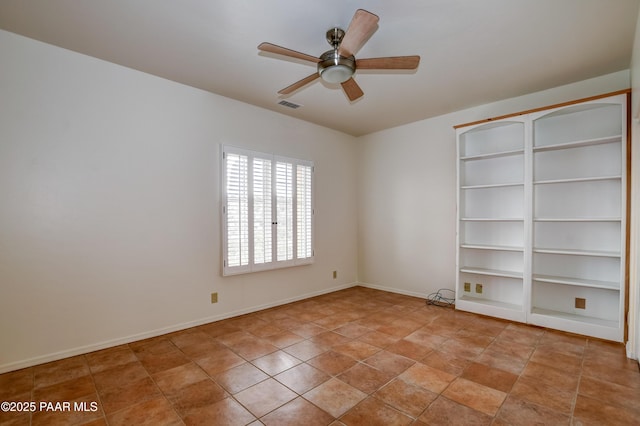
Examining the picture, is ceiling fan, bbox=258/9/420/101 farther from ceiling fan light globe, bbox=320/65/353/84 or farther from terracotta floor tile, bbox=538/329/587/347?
terracotta floor tile, bbox=538/329/587/347

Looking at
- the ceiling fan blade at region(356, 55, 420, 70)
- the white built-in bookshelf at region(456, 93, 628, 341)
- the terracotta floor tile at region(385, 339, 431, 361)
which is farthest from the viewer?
the white built-in bookshelf at region(456, 93, 628, 341)

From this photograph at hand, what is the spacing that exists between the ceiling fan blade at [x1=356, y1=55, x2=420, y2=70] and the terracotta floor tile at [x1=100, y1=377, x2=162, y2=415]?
291cm

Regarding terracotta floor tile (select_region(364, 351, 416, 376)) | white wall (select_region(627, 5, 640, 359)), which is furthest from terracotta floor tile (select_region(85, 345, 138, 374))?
white wall (select_region(627, 5, 640, 359))

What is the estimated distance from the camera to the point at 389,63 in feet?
7.54

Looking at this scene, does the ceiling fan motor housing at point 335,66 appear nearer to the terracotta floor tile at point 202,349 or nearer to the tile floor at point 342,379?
the tile floor at point 342,379

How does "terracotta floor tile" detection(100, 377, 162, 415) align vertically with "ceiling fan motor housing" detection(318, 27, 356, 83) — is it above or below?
below

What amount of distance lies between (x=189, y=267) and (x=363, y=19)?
3.04 metres

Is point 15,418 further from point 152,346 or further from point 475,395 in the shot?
point 475,395

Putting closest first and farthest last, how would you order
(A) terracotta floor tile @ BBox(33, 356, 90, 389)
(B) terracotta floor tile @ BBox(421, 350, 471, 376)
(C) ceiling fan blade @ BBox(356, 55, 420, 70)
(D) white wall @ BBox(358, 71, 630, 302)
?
1. (C) ceiling fan blade @ BBox(356, 55, 420, 70)
2. (A) terracotta floor tile @ BBox(33, 356, 90, 389)
3. (B) terracotta floor tile @ BBox(421, 350, 471, 376)
4. (D) white wall @ BBox(358, 71, 630, 302)

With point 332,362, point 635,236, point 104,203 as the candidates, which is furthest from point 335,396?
point 635,236

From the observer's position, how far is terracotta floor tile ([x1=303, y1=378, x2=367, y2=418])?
6.52 ft

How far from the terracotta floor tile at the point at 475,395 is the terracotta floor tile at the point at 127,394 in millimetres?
2127

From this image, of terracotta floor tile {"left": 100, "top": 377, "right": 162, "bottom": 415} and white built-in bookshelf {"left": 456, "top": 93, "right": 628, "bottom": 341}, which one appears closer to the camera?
terracotta floor tile {"left": 100, "top": 377, "right": 162, "bottom": 415}

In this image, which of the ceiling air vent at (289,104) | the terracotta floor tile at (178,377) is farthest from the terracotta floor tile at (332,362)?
the ceiling air vent at (289,104)
